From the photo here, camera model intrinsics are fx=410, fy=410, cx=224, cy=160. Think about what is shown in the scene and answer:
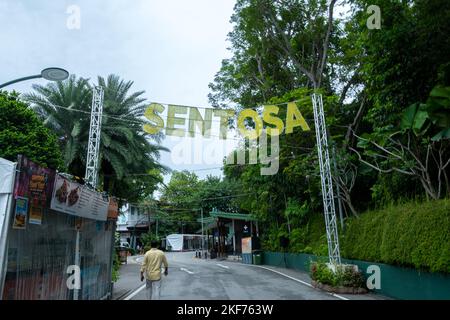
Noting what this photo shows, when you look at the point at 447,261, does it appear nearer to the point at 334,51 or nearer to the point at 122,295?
the point at 122,295

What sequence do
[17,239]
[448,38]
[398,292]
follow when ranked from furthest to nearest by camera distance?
[398,292] → [448,38] → [17,239]

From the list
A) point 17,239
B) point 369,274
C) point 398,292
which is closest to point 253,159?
point 369,274

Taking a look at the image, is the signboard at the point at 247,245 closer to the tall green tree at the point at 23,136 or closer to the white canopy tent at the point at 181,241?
the tall green tree at the point at 23,136

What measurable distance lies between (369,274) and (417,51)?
7658 mm

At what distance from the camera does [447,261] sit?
987cm

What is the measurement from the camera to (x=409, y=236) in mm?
11656

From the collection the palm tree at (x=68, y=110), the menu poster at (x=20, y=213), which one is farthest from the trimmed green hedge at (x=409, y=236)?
the palm tree at (x=68, y=110)

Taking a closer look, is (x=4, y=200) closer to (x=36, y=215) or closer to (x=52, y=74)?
(x=36, y=215)

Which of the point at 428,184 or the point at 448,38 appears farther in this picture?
the point at 428,184

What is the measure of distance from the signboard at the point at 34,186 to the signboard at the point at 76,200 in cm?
22

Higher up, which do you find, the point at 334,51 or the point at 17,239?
the point at 334,51

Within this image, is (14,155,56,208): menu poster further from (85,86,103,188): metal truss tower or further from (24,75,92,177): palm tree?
(24,75,92,177): palm tree

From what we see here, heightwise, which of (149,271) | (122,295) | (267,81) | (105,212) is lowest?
(122,295)

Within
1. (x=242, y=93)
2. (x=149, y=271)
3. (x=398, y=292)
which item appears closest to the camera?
(x=149, y=271)
